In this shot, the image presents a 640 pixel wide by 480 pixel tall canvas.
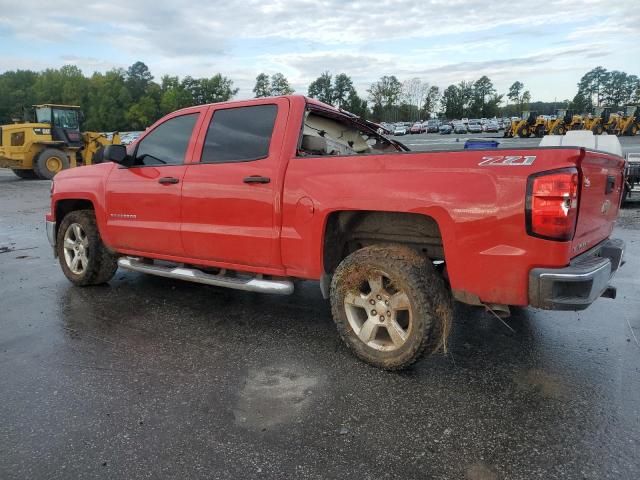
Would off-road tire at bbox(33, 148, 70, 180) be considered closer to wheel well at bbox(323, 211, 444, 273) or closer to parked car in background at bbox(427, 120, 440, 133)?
wheel well at bbox(323, 211, 444, 273)

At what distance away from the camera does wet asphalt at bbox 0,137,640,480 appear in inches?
101

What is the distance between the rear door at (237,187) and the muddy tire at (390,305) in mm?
698

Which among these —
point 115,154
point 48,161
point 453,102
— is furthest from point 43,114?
point 453,102

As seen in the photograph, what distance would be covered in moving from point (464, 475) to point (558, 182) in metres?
1.59

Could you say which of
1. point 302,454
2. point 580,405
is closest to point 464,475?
point 302,454

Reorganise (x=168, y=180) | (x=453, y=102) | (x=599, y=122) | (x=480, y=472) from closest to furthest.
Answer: (x=480, y=472) < (x=168, y=180) < (x=599, y=122) < (x=453, y=102)

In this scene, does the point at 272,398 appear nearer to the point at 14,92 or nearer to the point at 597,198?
the point at 597,198

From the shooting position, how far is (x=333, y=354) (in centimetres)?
384


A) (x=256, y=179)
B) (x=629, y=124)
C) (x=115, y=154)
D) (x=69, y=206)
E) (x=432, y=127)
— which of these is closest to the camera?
(x=256, y=179)

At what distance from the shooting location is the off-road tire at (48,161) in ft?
62.4

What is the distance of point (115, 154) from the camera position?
4.84 metres

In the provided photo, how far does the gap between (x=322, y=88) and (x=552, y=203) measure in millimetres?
123203

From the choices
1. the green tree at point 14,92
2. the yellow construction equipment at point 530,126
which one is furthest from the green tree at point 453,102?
the green tree at point 14,92

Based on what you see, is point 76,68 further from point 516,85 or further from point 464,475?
point 464,475
